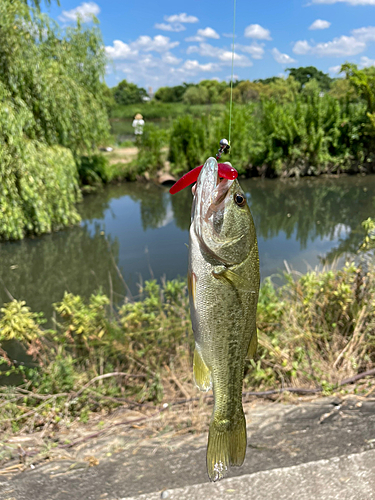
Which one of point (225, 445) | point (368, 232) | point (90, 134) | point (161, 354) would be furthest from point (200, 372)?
point (90, 134)

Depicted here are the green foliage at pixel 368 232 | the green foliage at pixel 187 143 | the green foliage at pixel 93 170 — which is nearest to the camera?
the green foliage at pixel 368 232

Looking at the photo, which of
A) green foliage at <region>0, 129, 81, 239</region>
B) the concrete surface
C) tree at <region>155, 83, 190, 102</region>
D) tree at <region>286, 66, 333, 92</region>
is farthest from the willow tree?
tree at <region>155, 83, 190, 102</region>

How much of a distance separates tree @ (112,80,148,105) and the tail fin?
6801 cm

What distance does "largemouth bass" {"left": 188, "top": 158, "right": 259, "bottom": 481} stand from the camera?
123cm

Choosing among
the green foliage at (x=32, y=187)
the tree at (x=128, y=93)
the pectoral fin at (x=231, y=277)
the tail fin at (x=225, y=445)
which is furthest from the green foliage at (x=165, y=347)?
the tree at (x=128, y=93)

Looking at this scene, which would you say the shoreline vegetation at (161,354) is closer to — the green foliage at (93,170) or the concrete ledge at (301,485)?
the concrete ledge at (301,485)

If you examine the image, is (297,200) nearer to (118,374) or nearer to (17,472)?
(118,374)

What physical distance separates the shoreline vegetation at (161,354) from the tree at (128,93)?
65.1m

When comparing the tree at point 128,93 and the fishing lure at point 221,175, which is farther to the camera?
the tree at point 128,93

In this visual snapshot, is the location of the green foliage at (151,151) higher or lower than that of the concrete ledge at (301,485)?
higher

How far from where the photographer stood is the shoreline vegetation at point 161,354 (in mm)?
4027

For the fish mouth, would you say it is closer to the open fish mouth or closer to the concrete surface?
the open fish mouth

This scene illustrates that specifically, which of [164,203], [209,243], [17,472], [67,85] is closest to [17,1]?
[67,85]

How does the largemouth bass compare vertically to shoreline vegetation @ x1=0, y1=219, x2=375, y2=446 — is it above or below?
above
